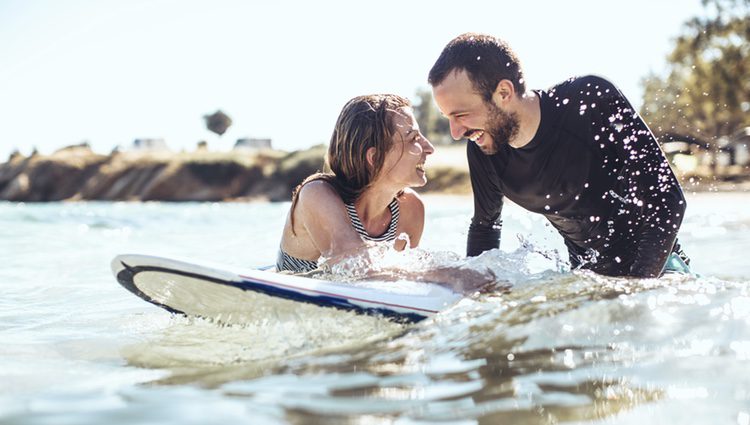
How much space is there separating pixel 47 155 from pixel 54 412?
37561 mm

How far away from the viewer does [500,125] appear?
3578 mm

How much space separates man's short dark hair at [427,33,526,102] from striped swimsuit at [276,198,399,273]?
764 mm

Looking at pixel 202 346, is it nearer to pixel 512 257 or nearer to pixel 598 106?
pixel 512 257

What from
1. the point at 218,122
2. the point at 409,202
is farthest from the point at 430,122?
the point at 409,202

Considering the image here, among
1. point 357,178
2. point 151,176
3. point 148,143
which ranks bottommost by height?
point 151,176

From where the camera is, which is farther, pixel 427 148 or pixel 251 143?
pixel 251 143

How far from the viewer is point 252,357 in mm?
2660

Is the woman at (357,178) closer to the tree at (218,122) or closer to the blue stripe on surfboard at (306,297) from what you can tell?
the blue stripe on surfboard at (306,297)

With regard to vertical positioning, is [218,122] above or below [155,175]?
above

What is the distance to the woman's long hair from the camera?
3.56 meters

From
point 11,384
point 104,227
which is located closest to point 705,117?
point 104,227

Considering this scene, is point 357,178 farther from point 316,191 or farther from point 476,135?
point 476,135

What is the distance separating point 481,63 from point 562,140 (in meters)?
0.56

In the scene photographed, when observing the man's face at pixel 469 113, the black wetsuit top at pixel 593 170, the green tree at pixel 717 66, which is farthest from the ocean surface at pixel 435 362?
the green tree at pixel 717 66
